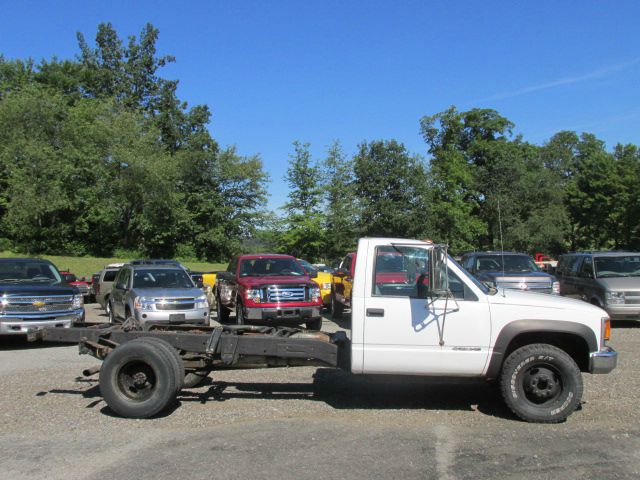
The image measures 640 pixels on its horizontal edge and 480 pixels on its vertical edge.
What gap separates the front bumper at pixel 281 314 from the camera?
42.4 feet

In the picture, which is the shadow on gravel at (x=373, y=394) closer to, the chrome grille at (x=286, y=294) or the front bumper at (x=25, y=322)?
the front bumper at (x=25, y=322)

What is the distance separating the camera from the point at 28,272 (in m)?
12.6

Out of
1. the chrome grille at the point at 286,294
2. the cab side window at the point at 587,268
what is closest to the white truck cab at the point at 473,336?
the chrome grille at the point at 286,294

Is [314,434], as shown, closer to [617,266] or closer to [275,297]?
[275,297]

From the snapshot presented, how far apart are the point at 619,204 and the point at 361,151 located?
29461mm

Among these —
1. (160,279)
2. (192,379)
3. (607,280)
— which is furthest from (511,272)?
(192,379)

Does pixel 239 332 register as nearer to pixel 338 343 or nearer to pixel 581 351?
pixel 338 343

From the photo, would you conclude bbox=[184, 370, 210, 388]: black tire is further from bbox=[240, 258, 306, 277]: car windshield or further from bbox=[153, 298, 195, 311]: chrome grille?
bbox=[240, 258, 306, 277]: car windshield

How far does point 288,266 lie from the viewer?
1471 cm

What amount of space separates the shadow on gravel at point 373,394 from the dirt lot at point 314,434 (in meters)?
0.02

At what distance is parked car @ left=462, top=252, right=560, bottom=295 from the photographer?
48.1 feet

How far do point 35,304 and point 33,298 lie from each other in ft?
0.41

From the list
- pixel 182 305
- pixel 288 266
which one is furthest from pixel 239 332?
pixel 288 266

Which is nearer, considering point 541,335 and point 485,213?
point 541,335
